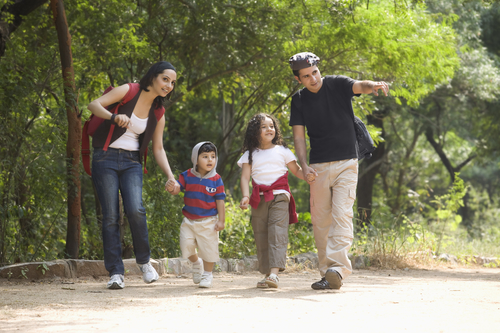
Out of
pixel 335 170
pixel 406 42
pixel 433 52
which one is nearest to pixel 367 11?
pixel 406 42

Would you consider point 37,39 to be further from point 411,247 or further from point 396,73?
point 411,247

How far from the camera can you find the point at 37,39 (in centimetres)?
764

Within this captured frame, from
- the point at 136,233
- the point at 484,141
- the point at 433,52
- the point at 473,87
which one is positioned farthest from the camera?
the point at 484,141

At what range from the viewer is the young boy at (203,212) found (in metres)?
4.75

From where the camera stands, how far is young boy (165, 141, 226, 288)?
4746 millimetres

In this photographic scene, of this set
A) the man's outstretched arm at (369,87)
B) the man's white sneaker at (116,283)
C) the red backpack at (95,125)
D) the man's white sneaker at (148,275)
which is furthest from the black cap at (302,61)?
the man's white sneaker at (116,283)

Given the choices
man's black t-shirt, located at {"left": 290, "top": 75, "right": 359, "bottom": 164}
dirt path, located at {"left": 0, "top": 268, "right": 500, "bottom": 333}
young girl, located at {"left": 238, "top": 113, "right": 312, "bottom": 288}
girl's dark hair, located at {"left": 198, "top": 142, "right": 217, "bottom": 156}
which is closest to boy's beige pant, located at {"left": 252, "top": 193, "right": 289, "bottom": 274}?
young girl, located at {"left": 238, "top": 113, "right": 312, "bottom": 288}

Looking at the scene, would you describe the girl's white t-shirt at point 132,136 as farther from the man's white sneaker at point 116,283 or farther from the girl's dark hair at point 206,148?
the man's white sneaker at point 116,283

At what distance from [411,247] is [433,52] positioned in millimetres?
3241

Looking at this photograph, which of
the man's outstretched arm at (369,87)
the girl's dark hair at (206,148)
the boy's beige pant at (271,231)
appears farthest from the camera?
the girl's dark hair at (206,148)

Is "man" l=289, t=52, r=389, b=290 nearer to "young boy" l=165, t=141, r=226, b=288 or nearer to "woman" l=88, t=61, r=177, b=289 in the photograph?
"young boy" l=165, t=141, r=226, b=288

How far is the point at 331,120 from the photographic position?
468 centimetres

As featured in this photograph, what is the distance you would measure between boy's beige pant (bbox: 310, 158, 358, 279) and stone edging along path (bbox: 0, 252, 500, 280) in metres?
2.00

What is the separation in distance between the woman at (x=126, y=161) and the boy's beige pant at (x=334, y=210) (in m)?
1.38
